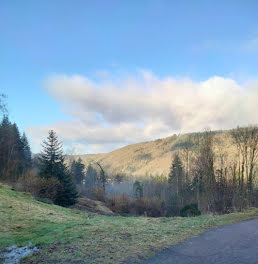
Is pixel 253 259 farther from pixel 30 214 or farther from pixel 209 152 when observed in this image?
pixel 209 152

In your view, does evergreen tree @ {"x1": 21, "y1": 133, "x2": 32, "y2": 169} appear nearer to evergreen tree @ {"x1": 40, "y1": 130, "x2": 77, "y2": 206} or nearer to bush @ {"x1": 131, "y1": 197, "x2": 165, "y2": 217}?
evergreen tree @ {"x1": 40, "y1": 130, "x2": 77, "y2": 206}

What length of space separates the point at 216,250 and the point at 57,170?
27.1 meters

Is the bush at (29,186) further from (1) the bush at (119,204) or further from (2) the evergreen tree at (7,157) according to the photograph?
(1) the bush at (119,204)

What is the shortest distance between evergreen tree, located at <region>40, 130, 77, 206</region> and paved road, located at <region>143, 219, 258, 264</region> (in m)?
22.3

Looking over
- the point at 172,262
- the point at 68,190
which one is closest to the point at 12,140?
the point at 68,190

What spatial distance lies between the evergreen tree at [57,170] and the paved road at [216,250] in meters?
22.3

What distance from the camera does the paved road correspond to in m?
6.18

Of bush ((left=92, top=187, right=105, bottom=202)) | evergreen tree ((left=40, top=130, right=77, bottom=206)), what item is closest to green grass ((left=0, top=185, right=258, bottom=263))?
evergreen tree ((left=40, top=130, right=77, bottom=206))

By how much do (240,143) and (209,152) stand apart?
Result: 382cm

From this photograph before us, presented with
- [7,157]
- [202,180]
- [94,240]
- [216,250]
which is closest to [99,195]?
[7,157]

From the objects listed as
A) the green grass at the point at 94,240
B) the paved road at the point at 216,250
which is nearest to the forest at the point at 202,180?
the green grass at the point at 94,240

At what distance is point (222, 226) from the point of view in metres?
10.5

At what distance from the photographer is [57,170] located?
31703 mm

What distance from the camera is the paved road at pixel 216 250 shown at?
6184 mm
